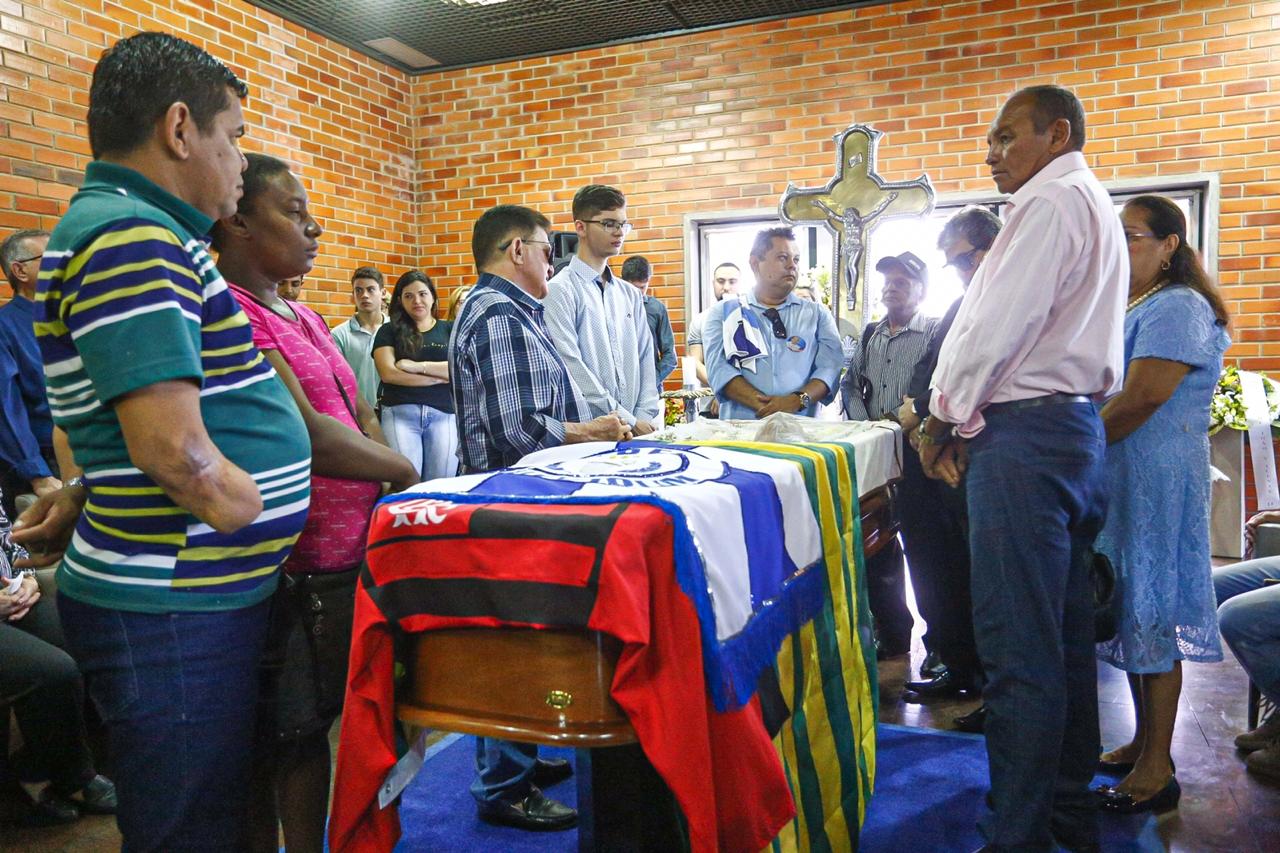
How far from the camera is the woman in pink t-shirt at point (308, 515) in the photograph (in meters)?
1.47

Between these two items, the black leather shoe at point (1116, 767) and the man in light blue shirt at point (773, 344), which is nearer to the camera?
the black leather shoe at point (1116, 767)

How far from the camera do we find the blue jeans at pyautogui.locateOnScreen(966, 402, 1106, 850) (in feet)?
6.15

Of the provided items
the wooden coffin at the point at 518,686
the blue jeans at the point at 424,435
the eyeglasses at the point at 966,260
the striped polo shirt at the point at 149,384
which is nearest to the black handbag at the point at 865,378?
the eyeglasses at the point at 966,260

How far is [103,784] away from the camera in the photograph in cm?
242

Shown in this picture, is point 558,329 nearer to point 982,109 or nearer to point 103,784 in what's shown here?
point 103,784

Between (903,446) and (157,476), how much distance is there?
8.54 feet

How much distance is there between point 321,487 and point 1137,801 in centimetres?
210

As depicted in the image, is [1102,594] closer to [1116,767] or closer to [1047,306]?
[1116,767]

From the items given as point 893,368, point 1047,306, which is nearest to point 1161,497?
point 1047,306

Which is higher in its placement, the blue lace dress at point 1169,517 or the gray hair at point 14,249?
the gray hair at point 14,249

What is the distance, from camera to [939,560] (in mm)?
3219

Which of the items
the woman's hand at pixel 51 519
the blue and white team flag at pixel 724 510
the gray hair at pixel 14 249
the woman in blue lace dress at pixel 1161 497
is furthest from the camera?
the gray hair at pixel 14 249

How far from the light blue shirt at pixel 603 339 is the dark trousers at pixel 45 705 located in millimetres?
1533

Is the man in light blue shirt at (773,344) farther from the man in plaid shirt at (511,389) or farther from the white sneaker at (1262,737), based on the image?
the white sneaker at (1262,737)
